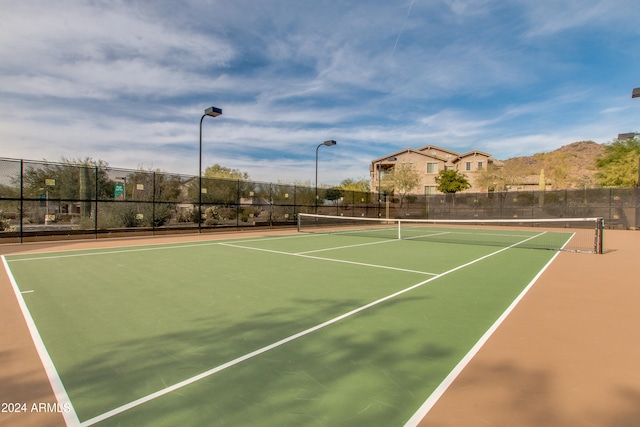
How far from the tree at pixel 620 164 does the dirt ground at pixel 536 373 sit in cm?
3044

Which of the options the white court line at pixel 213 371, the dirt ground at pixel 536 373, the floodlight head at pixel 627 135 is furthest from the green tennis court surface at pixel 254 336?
the floodlight head at pixel 627 135

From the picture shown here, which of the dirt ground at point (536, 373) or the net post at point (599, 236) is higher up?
the net post at point (599, 236)

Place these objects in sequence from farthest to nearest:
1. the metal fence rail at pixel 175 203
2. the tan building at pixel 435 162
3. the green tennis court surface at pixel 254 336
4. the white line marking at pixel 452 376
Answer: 1. the tan building at pixel 435 162
2. the metal fence rail at pixel 175 203
3. the green tennis court surface at pixel 254 336
4. the white line marking at pixel 452 376

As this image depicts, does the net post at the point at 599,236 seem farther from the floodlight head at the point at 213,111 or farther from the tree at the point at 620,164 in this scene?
the tree at the point at 620,164

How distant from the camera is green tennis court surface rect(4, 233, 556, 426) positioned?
7.77 feet

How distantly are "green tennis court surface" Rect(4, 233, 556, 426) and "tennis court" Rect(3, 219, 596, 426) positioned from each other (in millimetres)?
15

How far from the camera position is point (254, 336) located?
3.58 meters

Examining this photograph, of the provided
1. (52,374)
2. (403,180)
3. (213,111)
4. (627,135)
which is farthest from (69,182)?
(403,180)

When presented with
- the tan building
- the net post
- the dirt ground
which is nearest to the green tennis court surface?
the dirt ground

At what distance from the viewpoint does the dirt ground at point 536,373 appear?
2.29 metres

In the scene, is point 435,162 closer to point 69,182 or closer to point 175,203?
point 175,203

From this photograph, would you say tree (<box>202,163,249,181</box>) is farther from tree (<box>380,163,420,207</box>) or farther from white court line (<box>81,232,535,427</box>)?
white court line (<box>81,232,535,427</box>)

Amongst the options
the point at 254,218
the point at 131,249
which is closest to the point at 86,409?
the point at 131,249

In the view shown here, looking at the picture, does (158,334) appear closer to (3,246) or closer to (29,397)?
(29,397)
